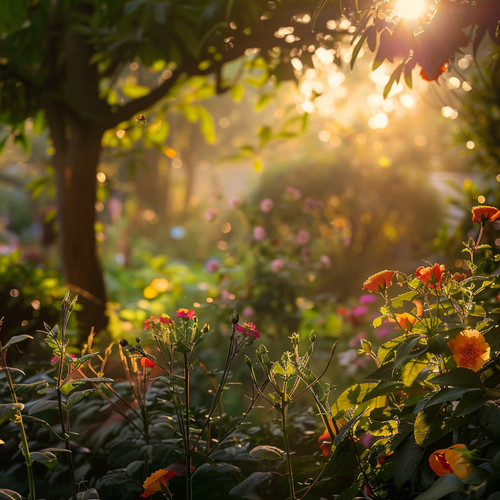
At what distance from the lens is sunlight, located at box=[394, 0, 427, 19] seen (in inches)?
50.5

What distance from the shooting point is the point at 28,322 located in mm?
2746

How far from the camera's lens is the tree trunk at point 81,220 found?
332 centimetres

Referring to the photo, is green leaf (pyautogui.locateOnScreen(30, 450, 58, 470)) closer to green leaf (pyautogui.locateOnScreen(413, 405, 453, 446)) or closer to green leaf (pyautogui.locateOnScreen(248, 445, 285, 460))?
green leaf (pyautogui.locateOnScreen(248, 445, 285, 460))

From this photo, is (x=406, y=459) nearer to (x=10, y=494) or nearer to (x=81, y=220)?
(x=10, y=494)

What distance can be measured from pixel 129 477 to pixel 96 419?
604 mm

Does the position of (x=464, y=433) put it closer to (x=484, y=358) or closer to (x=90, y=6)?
(x=484, y=358)

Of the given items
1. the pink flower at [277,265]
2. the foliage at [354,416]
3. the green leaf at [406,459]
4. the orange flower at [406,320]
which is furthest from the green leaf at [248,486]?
the pink flower at [277,265]

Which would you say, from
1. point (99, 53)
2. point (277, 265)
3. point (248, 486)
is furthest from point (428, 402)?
point (277, 265)

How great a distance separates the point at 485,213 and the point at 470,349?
34 centimetres

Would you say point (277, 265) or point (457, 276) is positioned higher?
point (457, 276)

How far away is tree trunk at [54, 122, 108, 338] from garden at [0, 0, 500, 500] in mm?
14

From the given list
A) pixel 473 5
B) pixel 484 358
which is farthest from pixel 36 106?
pixel 484 358

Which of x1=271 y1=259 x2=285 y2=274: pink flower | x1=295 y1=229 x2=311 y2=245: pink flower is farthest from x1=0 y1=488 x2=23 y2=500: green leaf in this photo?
x1=295 y1=229 x2=311 y2=245: pink flower

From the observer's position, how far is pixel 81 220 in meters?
3.47
